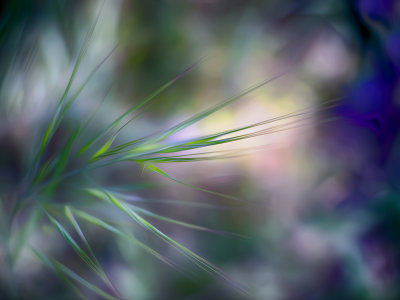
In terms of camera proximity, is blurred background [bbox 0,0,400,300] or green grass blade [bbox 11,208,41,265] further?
blurred background [bbox 0,0,400,300]

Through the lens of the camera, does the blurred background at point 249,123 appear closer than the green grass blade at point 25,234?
Result: No

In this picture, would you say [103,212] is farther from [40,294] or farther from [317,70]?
[317,70]

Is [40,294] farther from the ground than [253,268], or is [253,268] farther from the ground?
[253,268]

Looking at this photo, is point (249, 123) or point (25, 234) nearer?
point (25, 234)

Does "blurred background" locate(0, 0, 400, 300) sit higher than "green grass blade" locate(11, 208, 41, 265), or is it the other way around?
"blurred background" locate(0, 0, 400, 300)

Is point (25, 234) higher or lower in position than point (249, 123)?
lower

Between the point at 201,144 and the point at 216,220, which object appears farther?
the point at 216,220

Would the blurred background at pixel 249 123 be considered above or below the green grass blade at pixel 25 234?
above

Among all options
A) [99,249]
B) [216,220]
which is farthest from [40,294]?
[216,220]
